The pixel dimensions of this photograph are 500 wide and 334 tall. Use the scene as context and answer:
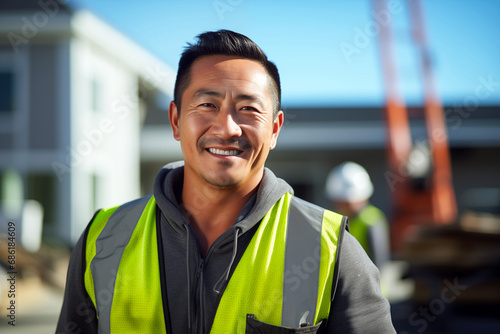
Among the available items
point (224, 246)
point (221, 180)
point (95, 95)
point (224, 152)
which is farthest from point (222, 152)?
point (95, 95)

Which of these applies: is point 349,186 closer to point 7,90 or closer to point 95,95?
point 95,95

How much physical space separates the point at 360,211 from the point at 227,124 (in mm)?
3472

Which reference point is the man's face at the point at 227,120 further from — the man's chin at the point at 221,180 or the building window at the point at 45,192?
the building window at the point at 45,192

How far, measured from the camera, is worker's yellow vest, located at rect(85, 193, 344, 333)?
1.69 meters

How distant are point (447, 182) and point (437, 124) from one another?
2.08m

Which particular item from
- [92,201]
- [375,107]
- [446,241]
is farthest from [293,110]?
[446,241]

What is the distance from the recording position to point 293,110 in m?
20.7

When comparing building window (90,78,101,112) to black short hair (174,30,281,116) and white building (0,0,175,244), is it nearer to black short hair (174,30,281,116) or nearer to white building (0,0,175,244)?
white building (0,0,175,244)

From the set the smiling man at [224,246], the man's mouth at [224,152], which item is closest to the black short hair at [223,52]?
the smiling man at [224,246]

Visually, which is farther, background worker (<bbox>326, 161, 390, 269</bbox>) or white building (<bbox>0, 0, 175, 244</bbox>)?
white building (<bbox>0, 0, 175, 244</bbox>)

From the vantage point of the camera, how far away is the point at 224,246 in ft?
5.89

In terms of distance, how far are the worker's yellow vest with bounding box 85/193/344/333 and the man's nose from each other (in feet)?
1.16

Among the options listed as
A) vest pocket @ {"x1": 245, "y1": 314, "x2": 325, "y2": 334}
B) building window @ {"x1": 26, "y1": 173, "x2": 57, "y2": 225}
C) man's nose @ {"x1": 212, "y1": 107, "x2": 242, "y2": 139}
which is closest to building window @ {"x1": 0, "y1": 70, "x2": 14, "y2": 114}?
building window @ {"x1": 26, "y1": 173, "x2": 57, "y2": 225}

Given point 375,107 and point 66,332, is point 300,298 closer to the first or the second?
point 66,332
